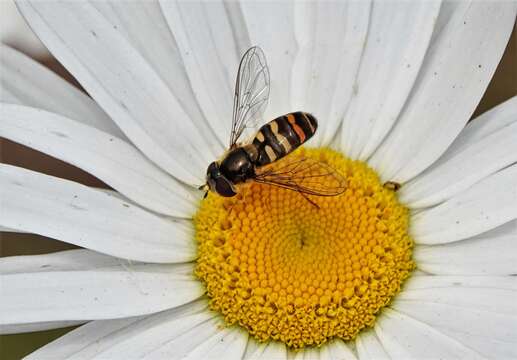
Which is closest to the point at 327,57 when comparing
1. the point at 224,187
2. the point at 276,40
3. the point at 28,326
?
the point at 276,40

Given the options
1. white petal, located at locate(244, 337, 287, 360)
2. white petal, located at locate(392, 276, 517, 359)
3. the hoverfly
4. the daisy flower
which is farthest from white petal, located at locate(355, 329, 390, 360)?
the hoverfly

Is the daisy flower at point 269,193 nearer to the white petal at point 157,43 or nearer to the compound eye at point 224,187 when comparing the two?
the white petal at point 157,43

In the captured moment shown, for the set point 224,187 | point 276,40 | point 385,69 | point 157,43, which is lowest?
point 224,187

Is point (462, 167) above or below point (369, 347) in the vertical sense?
above

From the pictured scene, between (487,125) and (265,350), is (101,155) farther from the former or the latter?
(487,125)

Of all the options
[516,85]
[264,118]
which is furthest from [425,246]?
[516,85]

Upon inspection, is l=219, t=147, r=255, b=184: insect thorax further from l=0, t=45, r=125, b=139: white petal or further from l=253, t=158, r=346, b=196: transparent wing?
l=0, t=45, r=125, b=139: white petal

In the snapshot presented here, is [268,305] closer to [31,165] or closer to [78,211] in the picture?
[78,211]
